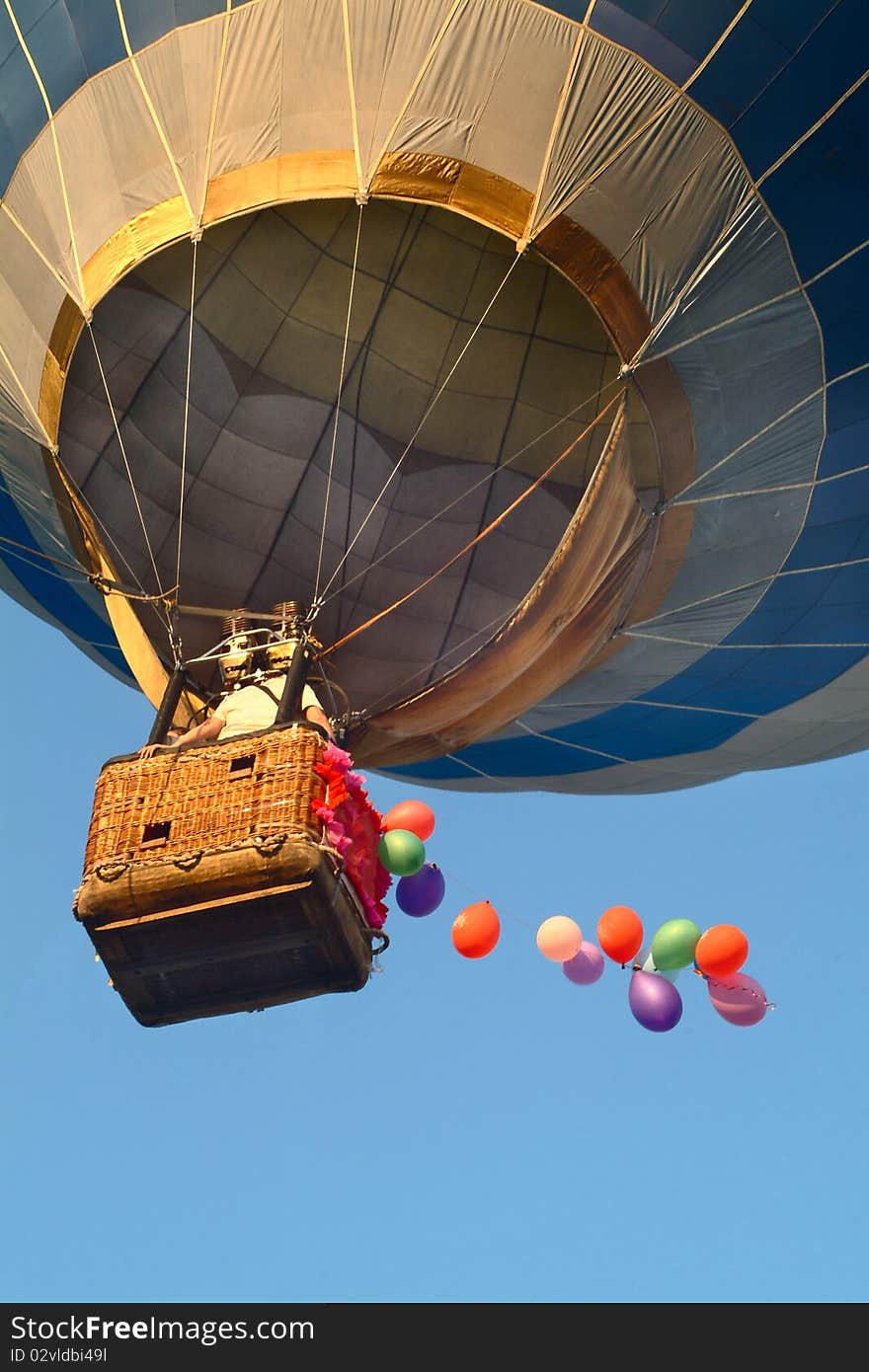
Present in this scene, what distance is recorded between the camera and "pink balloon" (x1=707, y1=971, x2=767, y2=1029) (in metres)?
10.6

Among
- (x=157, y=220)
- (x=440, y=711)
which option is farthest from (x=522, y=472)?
(x=157, y=220)

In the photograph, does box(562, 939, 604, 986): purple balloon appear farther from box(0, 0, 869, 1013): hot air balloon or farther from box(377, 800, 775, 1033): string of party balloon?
box(0, 0, 869, 1013): hot air balloon

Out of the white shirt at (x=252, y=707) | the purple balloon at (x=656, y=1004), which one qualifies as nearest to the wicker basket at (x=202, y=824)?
the white shirt at (x=252, y=707)

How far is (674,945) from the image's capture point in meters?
10.4

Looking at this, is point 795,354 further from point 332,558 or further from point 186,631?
point 186,631

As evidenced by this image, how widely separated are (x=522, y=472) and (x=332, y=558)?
1.10m

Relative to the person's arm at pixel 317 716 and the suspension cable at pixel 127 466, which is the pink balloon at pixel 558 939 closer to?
the person's arm at pixel 317 716

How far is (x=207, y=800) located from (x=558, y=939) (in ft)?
8.13

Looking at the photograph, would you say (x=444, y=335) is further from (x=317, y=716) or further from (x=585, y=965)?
(x=585, y=965)

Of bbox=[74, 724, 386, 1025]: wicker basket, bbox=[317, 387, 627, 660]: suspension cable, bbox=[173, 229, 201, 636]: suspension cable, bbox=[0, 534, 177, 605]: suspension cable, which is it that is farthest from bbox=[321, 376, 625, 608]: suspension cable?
bbox=[74, 724, 386, 1025]: wicker basket

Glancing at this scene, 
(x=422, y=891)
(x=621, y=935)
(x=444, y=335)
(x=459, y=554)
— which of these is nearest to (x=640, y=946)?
(x=621, y=935)

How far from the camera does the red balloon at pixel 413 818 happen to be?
10.3 metres

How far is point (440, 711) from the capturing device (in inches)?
426

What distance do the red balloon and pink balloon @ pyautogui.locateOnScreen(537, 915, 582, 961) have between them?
35.4 inches
